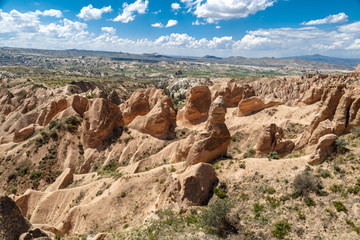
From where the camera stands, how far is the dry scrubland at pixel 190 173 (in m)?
16.2

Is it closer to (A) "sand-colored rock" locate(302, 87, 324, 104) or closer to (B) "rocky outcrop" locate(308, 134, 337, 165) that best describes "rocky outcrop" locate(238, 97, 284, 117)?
(A) "sand-colored rock" locate(302, 87, 324, 104)

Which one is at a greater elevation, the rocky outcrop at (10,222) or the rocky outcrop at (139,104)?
the rocky outcrop at (139,104)

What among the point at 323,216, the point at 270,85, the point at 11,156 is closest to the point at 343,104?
the point at 323,216

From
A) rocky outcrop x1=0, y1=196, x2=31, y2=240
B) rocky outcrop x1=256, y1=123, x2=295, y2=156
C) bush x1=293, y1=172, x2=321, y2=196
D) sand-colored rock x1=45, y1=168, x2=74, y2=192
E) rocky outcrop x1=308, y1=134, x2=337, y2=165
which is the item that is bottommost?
sand-colored rock x1=45, y1=168, x2=74, y2=192

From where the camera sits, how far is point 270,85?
113438mm

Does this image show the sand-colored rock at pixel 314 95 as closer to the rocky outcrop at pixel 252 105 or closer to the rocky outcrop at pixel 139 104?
the rocky outcrop at pixel 252 105

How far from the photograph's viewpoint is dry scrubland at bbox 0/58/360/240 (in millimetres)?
16234

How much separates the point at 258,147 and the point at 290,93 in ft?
264

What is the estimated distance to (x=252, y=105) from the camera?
4959 centimetres

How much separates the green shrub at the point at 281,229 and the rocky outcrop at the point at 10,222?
1906 centimetres

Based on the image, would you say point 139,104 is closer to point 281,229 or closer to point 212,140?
point 212,140

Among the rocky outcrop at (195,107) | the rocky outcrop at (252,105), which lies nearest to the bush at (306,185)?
the rocky outcrop at (252,105)

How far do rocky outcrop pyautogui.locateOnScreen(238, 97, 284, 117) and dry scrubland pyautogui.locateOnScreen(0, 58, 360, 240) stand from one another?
23 centimetres

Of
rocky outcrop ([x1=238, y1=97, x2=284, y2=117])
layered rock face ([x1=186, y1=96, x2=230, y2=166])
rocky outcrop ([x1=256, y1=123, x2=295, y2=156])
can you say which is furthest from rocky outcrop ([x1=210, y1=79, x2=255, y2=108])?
layered rock face ([x1=186, y1=96, x2=230, y2=166])
